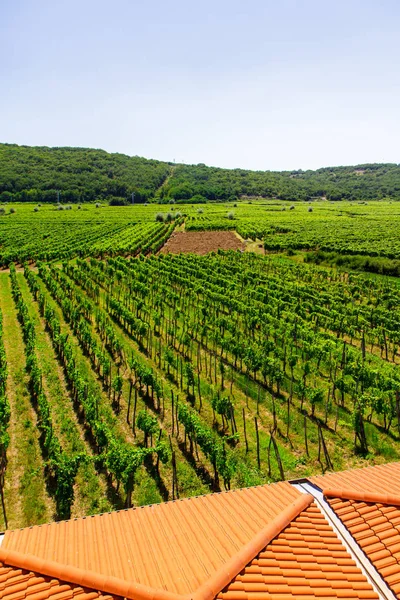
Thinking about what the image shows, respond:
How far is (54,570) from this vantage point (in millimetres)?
6711

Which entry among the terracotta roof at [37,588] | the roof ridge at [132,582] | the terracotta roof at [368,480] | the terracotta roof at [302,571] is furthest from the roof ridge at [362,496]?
the terracotta roof at [37,588]

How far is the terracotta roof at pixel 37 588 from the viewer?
6.26 metres

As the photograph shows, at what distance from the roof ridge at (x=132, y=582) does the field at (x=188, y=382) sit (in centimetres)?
567

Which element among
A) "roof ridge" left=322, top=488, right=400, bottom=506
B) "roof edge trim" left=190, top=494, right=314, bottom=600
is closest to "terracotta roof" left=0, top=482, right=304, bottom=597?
"roof edge trim" left=190, top=494, right=314, bottom=600

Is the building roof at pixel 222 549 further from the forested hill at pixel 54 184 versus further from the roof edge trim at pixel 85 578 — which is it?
the forested hill at pixel 54 184

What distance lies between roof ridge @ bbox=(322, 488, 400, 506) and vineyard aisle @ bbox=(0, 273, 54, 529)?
9.09 meters

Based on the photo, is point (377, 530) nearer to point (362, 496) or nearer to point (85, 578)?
point (362, 496)

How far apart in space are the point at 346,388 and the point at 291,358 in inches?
143

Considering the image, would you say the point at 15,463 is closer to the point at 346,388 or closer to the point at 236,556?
the point at 236,556

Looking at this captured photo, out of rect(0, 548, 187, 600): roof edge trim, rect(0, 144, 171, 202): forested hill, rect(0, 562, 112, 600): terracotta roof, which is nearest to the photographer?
rect(0, 548, 187, 600): roof edge trim

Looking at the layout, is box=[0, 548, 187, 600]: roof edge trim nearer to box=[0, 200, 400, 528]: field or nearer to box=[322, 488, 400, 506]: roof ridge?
box=[322, 488, 400, 506]: roof ridge

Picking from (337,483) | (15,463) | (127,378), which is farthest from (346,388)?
(15,463)

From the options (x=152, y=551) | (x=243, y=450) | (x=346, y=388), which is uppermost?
(x=152, y=551)

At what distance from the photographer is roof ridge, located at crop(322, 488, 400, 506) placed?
842 centimetres
